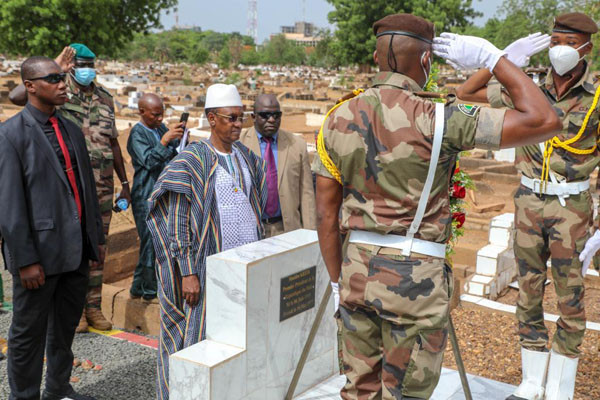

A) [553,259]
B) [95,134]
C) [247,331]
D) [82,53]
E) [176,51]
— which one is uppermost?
[176,51]

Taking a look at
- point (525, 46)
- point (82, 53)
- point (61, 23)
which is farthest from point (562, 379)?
point (61, 23)

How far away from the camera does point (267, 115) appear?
15.6ft

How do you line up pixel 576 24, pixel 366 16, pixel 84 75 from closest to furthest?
1. pixel 576 24
2. pixel 84 75
3. pixel 366 16

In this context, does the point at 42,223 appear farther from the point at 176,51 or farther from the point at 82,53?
the point at 176,51

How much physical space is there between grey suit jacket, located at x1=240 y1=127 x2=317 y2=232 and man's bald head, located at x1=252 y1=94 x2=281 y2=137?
0.10m

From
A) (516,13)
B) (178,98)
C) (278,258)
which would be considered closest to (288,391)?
(278,258)

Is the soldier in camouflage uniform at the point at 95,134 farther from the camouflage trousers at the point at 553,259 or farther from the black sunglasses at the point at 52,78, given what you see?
the camouflage trousers at the point at 553,259

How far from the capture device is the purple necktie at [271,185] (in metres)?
4.73

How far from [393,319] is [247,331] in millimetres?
1381

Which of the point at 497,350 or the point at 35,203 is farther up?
the point at 35,203

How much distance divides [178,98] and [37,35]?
33.7 feet

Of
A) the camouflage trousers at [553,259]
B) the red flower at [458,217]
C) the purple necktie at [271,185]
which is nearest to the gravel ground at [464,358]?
the camouflage trousers at [553,259]

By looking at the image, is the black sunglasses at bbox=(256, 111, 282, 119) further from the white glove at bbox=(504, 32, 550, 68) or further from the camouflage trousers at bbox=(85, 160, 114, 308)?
the white glove at bbox=(504, 32, 550, 68)

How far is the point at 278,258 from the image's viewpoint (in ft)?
12.3
